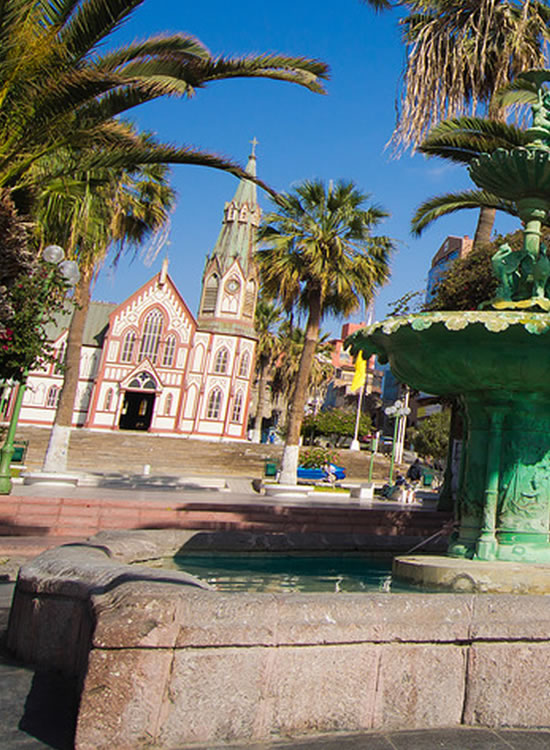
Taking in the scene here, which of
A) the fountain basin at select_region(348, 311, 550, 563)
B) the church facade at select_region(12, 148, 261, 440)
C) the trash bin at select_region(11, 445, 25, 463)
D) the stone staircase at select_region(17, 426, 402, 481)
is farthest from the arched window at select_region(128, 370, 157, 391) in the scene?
the fountain basin at select_region(348, 311, 550, 563)

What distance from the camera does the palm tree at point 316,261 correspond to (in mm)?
20719

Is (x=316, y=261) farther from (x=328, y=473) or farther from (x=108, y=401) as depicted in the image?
(x=108, y=401)

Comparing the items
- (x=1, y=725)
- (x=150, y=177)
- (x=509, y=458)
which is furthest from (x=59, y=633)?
(x=150, y=177)

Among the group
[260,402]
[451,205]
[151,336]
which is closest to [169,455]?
[151,336]

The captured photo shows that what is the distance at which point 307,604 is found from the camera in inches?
116

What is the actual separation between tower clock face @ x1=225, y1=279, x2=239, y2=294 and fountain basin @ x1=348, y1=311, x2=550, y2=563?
46.3 meters

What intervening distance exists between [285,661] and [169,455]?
114 feet

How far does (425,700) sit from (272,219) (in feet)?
65.7

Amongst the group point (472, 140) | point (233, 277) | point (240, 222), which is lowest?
point (472, 140)

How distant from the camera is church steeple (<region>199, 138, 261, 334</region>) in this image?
50844 millimetres

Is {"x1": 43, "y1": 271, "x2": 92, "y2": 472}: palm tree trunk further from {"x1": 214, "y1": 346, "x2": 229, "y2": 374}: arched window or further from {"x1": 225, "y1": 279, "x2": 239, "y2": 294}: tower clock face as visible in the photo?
{"x1": 225, "y1": 279, "x2": 239, "y2": 294}: tower clock face

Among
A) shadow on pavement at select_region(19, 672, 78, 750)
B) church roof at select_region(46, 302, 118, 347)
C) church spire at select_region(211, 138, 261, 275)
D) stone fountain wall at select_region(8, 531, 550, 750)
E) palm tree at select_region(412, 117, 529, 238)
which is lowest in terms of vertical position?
shadow on pavement at select_region(19, 672, 78, 750)

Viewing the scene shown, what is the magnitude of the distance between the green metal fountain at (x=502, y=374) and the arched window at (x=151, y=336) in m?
43.8

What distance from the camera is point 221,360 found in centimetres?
4944
